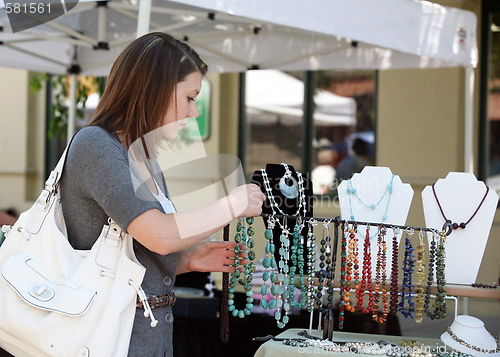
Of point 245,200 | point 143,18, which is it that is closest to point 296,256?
point 245,200

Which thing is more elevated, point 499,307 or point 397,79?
point 397,79

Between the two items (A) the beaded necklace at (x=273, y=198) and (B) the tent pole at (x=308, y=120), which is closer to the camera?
(A) the beaded necklace at (x=273, y=198)

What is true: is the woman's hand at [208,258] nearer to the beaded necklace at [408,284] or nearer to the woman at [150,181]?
the woman at [150,181]

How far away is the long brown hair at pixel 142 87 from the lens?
128cm

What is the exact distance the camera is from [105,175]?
1.22 metres

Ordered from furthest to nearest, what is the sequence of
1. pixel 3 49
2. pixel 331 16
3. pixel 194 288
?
pixel 3 49
pixel 194 288
pixel 331 16

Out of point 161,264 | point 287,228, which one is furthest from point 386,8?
point 161,264

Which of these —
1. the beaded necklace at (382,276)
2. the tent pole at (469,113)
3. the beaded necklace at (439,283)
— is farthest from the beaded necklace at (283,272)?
the tent pole at (469,113)

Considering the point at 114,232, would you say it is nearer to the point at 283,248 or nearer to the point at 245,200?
the point at 245,200

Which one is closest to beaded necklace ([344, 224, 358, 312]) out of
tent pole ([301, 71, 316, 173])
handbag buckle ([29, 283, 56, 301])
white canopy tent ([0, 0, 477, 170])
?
handbag buckle ([29, 283, 56, 301])

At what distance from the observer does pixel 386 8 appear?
106 inches

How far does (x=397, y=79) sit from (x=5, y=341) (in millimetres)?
4087

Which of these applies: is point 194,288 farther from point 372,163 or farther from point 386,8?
point 372,163

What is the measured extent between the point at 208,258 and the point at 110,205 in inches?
18.2
